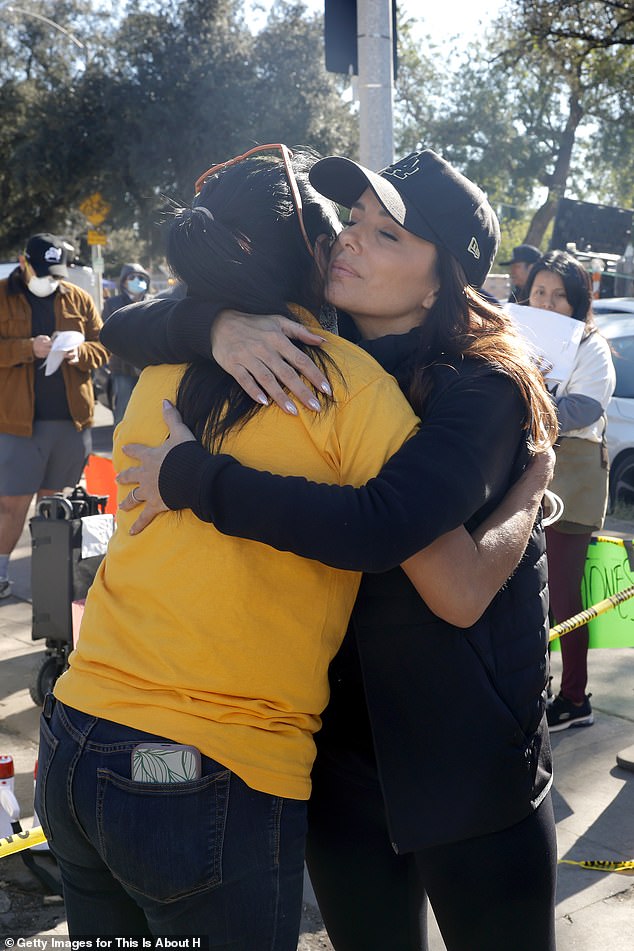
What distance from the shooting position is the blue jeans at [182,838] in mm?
1474

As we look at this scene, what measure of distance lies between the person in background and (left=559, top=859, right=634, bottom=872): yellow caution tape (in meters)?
1.00

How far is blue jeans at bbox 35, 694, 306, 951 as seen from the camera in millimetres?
1474

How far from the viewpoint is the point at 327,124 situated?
68.5 feet

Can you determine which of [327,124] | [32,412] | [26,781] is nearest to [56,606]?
[26,781]

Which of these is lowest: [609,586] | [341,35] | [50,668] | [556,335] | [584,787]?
[584,787]

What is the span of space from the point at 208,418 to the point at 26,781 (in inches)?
101

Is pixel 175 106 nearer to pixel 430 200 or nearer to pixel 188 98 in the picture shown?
pixel 188 98

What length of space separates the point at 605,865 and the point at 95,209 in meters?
20.2

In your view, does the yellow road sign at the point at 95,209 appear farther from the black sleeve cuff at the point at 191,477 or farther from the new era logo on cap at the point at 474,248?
the black sleeve cuff at the point at 191,477

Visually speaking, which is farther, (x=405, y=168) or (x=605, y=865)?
(x=605, y=865)

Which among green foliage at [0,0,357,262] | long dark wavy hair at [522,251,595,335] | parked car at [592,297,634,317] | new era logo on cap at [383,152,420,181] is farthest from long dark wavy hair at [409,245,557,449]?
green foliage at [0,0,357,262]

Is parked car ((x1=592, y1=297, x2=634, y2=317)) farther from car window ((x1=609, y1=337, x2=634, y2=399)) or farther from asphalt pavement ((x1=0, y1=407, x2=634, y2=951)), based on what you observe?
asphalt pavement ((x1=0, y1=407, x2=634, y2=951))

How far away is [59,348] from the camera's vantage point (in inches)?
218

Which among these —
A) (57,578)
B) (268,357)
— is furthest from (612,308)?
(268,357)
